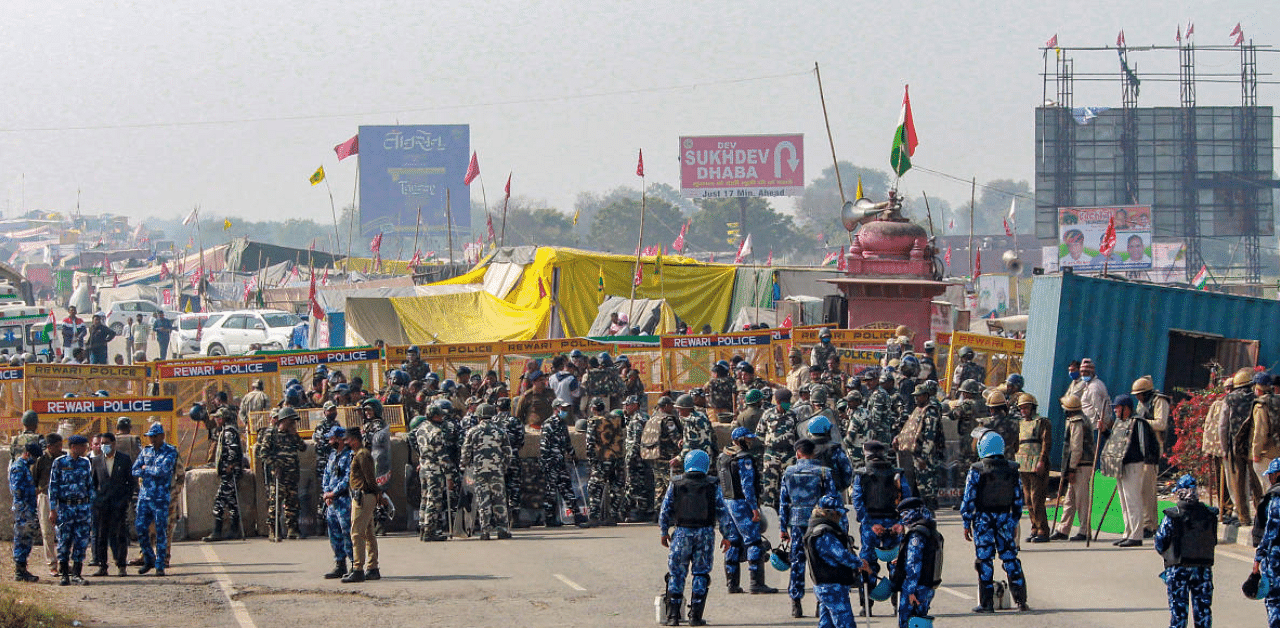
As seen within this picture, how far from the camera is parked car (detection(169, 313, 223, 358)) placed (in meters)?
41.8

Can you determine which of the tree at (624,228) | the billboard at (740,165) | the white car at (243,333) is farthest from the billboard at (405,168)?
the white car at (243,333)

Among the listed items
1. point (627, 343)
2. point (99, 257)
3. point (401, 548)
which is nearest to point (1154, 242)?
point (627, 343)

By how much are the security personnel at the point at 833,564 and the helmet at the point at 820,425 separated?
2.30m

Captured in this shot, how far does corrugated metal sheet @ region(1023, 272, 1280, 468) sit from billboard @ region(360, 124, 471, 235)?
73707 millimetres

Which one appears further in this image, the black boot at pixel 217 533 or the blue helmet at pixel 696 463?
the black boot at pixel 217 533

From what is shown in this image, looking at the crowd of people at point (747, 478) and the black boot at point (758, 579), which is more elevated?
the crowd of people at point (747, 478)

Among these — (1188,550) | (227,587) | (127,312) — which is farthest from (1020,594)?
(127,312)

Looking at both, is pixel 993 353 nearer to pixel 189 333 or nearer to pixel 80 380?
pixel 80 380

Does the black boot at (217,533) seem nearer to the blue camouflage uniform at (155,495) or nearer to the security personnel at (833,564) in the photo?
the blue camouflage uniform at (155,495)

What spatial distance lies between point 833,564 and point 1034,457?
19.4 ft

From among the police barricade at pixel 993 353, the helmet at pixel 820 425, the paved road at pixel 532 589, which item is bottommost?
the paved road at pixel 532 589

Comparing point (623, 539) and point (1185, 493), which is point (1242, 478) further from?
point (623, 539)

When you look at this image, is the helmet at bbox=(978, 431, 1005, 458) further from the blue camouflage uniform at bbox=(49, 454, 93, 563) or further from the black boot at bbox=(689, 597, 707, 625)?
the blue camouflage uniform at bbox=(49, 454, 93, 563)

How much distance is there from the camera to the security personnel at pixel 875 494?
35.5ft
